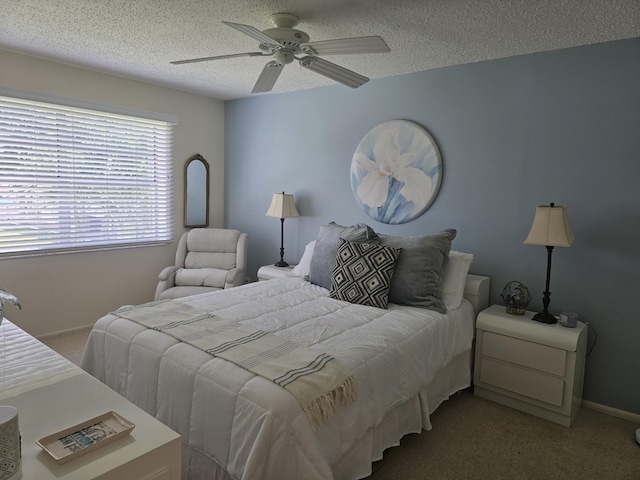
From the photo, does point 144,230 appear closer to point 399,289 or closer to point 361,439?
point 399,289

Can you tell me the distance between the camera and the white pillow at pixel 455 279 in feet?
9.37

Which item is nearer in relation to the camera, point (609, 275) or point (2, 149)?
point (609, 275)

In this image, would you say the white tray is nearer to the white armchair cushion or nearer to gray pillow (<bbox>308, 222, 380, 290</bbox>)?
gray pillow (<bbox>308, 222, 380, 290</bbox>)

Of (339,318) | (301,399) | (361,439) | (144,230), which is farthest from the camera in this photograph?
(144,230)

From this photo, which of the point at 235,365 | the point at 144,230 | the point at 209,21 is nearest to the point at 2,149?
the point at 144,230

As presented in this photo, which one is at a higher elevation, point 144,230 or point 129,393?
point 144,230

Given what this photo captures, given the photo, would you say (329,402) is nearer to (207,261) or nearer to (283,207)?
(283,207)

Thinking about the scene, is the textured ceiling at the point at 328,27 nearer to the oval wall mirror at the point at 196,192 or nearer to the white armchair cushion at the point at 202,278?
the oval wall mirror at the point at 196,192

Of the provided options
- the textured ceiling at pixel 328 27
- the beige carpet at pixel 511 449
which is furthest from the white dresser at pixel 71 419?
the textured ceiling at pixel 328 27

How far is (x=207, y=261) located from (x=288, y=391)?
9.70 ft

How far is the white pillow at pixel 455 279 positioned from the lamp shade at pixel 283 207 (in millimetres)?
1753

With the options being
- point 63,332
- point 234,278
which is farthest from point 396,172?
point 63,332

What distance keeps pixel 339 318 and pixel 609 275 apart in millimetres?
1800

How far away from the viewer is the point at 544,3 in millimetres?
2119
